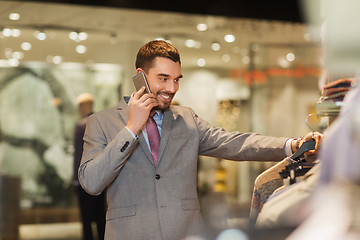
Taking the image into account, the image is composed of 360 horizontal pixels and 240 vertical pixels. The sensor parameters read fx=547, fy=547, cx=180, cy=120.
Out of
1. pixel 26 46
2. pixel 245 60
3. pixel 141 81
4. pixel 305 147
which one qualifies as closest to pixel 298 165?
pixel 305 147

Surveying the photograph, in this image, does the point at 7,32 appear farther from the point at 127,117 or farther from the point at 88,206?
the point at 127,117

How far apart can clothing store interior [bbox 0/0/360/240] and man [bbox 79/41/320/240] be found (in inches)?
127

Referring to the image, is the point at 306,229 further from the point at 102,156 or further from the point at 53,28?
the point at 53,28

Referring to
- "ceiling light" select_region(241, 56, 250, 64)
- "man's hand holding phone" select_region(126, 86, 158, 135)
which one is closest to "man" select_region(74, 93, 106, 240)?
"man's hand holding phone" select_region(126, 86, 158, 135)

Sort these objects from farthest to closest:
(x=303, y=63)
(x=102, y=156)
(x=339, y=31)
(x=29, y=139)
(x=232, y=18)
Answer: (x=303, y=63) < (x=232, y=18) < (x=29, y=139) < (x=102, y=156) < (x=339, y=31)

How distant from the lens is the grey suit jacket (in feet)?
7.51

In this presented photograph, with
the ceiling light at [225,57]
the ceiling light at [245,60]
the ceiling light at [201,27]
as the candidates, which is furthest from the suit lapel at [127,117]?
the ceiling light at [245,60]

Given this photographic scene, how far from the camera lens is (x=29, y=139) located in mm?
7016

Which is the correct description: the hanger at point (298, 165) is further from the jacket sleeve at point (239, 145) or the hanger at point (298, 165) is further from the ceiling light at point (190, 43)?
the ceiling light at point (190, 43)

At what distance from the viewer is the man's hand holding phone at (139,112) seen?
228 cm

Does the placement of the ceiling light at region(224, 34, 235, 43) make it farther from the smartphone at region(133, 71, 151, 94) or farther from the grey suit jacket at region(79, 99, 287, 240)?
the smartphone at region(133, 71, 151, 94)

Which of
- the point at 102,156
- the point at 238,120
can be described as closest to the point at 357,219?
the point at 102,156

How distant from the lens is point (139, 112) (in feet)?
7.51

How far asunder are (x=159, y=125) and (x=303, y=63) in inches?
246
